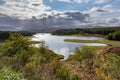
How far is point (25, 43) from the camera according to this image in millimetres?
58062

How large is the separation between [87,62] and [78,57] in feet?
25.8

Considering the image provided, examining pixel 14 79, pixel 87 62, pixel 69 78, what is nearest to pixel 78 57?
pixel 87 62

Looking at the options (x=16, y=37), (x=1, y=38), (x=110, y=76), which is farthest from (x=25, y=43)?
(x=1, y=38)

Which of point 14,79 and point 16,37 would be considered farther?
point 16,37

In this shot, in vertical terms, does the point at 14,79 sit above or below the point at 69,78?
above

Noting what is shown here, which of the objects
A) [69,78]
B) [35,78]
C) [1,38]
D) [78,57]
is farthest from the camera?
[1,38]

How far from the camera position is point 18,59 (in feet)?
131

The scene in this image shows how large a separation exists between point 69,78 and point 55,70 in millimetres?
3681

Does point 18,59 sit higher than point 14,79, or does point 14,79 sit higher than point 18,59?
point 14,79

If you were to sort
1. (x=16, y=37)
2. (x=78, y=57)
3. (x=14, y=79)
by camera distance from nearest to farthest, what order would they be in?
(x=14, y=79)
(x=78, y=57)
(x=16, y=37)

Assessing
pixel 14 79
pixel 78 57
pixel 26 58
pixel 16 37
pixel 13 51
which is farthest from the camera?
pixel 16 37

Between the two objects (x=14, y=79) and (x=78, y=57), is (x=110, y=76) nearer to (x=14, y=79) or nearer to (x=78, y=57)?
(x=14, y=79)

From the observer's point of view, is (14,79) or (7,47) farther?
(7,47)

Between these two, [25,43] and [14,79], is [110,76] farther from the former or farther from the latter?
[25,43]
